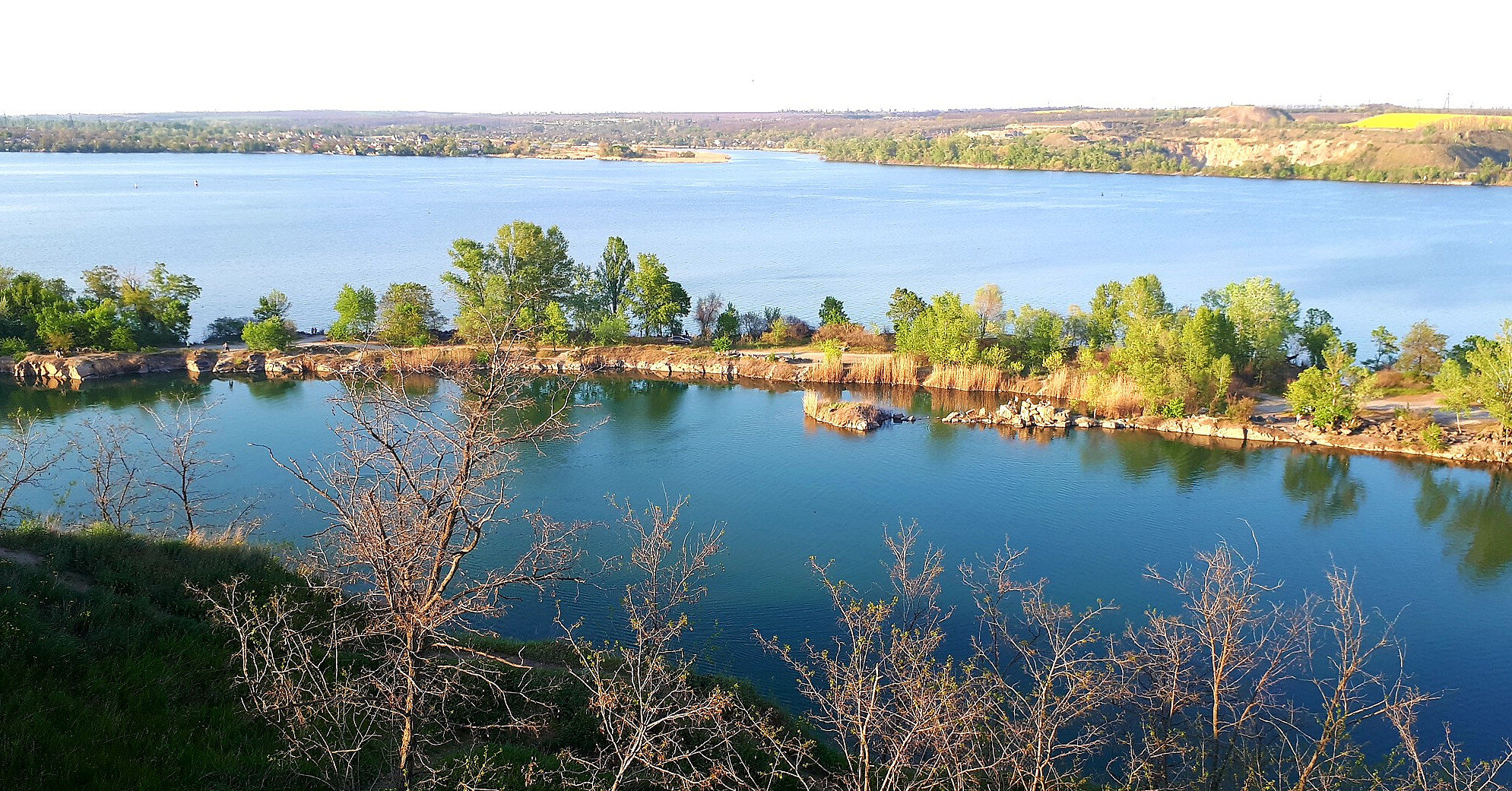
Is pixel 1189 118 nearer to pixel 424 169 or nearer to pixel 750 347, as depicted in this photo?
pixel 424 169

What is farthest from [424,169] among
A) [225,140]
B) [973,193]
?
[973,193]

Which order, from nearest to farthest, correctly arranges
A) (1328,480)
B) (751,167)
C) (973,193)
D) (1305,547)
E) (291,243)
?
(1305,547) < (1328,480) < (291,243) < (973,193) < (751,167)

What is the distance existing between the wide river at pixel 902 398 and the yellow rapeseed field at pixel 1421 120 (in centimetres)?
3403

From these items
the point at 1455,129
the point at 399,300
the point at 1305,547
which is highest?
the point at 1455,129

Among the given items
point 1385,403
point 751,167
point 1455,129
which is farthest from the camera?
point 751,167

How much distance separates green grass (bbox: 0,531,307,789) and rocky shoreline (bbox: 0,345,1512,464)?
1382 cm

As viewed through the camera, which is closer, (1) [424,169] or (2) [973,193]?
(2) [973,193]

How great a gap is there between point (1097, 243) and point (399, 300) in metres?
48.0

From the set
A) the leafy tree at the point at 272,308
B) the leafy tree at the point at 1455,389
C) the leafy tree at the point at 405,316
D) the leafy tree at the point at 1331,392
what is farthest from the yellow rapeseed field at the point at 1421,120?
the leafy tree at the point at 272,308

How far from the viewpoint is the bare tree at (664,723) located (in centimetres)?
726

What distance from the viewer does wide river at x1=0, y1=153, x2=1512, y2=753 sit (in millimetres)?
19438

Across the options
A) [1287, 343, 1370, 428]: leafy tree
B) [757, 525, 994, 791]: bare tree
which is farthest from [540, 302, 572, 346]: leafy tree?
[1287, 343, 1370, 428]: leafy tree

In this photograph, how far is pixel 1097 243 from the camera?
2613 inches

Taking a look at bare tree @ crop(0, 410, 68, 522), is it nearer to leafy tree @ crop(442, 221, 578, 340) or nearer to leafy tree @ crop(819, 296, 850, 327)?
leafy tree @ crop(442, 221, 578, 340)
